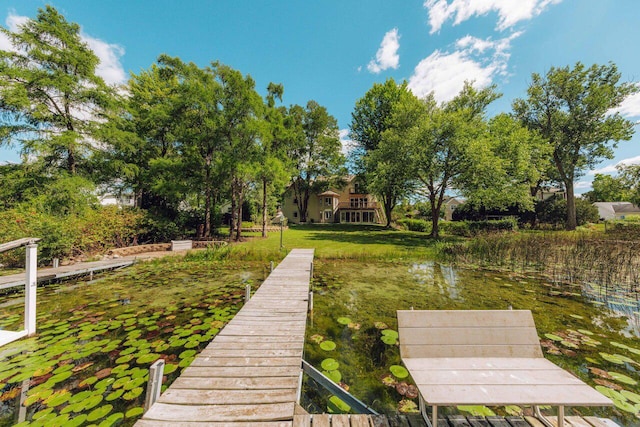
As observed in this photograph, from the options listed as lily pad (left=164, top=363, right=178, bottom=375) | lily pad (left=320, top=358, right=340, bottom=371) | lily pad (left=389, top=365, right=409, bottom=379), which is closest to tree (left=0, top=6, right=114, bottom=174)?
lily pad (left=164, top=363, right=178, bottom=375)

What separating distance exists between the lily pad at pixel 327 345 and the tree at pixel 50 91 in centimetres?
1678

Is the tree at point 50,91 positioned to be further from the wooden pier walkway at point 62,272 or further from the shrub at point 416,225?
the shrub at point 416,225

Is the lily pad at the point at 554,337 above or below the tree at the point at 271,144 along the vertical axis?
below

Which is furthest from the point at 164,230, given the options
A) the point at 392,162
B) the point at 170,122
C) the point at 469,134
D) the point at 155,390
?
the point at 469,134

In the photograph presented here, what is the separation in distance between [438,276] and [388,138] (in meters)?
13.3

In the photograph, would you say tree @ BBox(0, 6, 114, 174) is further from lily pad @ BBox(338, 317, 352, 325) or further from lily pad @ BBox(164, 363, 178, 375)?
lily pad @ BBox(338, 317, 352, 325)

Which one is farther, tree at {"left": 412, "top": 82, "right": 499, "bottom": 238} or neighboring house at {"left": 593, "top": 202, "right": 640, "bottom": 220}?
neighboring house at {"left": 593, "top": 202, "right": 640, "bottom": 220}

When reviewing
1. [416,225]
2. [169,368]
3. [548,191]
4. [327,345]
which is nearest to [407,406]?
[327,345]

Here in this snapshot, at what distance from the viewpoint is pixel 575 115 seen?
22.7 metres

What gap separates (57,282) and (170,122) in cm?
1220

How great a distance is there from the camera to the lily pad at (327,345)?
3992mm

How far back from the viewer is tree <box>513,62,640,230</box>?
22.0 metres

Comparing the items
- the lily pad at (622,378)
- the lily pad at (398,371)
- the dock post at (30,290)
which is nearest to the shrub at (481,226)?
the lily pad at (622,378)

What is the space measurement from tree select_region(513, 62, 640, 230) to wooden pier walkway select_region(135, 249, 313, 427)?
95.1 feet
